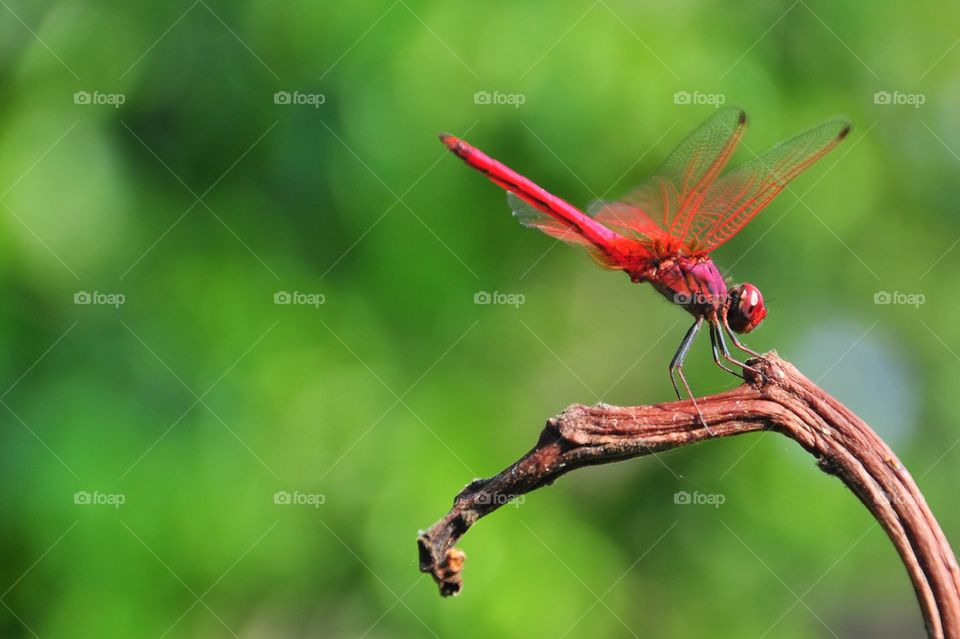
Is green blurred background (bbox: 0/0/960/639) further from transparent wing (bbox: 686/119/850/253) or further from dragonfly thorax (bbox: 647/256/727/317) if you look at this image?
dragonfly thorax (bbox: 647/256/727/317)

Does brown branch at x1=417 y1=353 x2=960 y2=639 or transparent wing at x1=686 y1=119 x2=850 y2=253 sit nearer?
brown branch at x1=417 y1=353 x2=960 y2=639

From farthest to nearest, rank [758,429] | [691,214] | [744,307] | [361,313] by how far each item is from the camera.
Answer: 1. [361,313]
2. [691,214]
3. [744,307]
4. [758,429]

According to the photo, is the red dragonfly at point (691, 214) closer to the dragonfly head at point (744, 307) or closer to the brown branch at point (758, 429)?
the dragonfly head at point (744, 307)

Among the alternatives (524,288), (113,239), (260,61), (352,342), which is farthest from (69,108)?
(524,288)

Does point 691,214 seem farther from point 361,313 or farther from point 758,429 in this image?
point 361,313

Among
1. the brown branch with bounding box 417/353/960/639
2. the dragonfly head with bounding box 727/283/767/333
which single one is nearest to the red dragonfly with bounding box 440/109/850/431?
the dragonfly head with bounding box 727/283/767/333

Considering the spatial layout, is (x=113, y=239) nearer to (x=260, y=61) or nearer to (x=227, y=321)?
(x=227, y=321)

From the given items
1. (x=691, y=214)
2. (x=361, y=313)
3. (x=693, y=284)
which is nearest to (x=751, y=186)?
(x=691, y=214)
